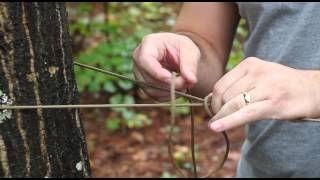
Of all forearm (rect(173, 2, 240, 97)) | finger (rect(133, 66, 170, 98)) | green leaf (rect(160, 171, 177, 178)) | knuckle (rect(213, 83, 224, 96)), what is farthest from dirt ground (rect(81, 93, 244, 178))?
knuckle (rect(213, 83, 224, 96))

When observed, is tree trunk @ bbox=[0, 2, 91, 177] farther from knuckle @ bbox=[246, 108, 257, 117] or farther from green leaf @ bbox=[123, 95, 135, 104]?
green leaf @ bbox=[123, 95, 135, 104]

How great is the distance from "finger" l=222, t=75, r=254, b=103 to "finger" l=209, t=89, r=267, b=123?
1 centimetres

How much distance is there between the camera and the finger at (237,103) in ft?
2.34

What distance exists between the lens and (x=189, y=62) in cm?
91

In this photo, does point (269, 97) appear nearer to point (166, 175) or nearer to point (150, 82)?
point (150, 82)

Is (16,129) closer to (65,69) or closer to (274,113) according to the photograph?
(65,69)

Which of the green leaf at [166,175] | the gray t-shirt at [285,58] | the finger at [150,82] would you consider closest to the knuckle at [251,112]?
the finger at [150,82]

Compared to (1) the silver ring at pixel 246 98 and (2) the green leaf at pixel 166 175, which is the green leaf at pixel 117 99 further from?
(1) the silver ring at pixel 246 98

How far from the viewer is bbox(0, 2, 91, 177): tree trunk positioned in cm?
78

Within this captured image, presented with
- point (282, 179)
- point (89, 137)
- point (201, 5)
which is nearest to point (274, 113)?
point (282, 179)

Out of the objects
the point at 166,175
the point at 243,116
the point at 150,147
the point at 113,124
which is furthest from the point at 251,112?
the point at 113,124

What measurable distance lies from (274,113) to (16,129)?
0.42 metres

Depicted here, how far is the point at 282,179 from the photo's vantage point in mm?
1186

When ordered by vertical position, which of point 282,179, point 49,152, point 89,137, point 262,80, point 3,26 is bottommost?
point 89,137
